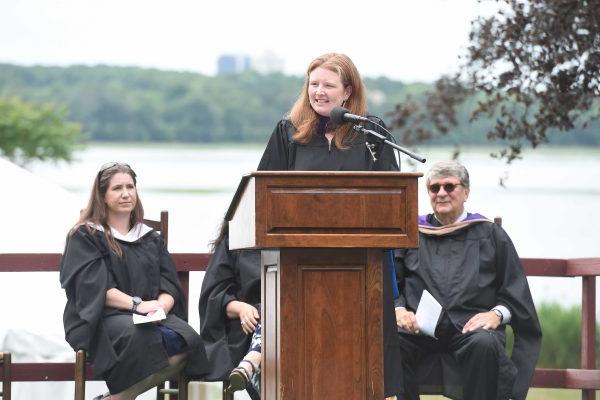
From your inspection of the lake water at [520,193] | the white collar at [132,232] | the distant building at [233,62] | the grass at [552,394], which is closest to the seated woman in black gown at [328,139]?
the white collar at [132,232]

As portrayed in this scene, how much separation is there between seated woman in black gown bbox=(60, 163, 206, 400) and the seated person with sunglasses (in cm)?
119

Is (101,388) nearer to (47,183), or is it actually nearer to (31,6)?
(47,183)

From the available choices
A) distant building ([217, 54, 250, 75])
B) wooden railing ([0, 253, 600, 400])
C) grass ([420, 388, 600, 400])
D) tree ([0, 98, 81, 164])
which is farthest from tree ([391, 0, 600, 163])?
distant building ([217, 54, 250, 75])

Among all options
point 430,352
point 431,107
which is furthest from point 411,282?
point 431,107

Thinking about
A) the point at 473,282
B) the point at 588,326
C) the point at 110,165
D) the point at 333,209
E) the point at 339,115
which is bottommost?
the point at 588,326

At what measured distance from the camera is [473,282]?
7172 mm

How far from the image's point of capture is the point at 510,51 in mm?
9742

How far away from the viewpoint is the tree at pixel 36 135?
36.2m

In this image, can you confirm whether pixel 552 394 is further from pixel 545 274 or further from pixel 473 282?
pixel 473 282

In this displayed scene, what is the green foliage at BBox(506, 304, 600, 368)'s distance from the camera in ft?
45.2

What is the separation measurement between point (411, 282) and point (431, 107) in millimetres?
4814

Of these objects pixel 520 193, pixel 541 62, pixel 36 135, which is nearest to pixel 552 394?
pixel 541 62

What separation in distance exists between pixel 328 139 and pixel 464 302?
1446 millimetres

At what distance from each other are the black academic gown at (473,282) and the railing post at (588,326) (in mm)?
925
